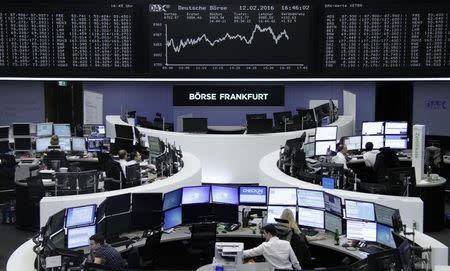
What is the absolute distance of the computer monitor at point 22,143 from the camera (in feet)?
47.6

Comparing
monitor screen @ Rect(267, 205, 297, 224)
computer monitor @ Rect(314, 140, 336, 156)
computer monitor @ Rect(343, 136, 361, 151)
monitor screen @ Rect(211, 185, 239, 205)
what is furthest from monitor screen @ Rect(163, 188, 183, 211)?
computer monitor @ Rect(343, 136, 361, 151)

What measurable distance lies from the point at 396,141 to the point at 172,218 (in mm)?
6581

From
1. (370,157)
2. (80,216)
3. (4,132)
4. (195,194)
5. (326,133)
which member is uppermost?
(326,133)

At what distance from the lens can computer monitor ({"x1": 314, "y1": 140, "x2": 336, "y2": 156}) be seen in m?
12.7

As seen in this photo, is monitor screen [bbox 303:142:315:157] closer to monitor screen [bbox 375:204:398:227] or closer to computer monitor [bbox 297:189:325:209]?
computer monitor [bbox 297:189:325:209]

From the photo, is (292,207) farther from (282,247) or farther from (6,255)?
(6,255)

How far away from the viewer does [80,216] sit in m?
7.76

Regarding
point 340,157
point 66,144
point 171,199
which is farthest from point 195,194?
point 66,144

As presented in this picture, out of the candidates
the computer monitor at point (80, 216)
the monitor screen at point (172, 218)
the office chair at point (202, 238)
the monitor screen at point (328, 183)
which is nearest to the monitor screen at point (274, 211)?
the monitor screen at point (328, 183)

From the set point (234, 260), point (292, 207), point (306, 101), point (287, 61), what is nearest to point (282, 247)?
point (234, 260)

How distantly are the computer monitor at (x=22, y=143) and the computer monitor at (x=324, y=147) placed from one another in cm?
613

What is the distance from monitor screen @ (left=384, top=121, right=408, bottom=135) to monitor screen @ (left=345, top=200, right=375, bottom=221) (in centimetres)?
606

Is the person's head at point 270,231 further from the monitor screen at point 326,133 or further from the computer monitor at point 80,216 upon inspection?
the monitor screen at point 326,133

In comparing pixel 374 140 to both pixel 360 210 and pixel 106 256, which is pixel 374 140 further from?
pixel 106 256
